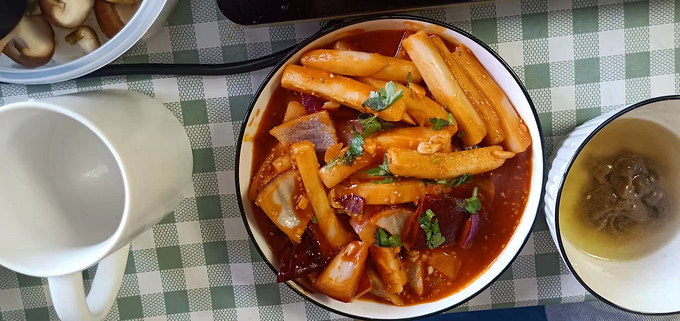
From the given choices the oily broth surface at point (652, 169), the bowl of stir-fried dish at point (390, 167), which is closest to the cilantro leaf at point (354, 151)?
the bowl of stir-fried dish at point (390, 167)

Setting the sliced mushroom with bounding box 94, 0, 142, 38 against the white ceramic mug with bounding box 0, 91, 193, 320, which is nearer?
the white ceramic mug with bounding box 0, 91, 193, 320

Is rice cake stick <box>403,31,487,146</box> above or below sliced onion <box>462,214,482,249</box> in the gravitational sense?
above

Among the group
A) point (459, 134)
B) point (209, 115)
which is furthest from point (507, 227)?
point (209, 115)

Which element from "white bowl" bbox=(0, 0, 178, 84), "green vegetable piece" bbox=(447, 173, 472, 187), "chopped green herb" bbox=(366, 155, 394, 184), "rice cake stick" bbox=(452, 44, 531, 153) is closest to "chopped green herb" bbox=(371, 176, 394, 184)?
"chopped green herb" bbox=(366, 155, 394, 184)

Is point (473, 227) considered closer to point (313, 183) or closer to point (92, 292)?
point (313, 183)

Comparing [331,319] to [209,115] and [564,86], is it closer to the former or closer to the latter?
[209,115]

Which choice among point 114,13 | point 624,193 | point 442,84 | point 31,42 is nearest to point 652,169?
point 624,193

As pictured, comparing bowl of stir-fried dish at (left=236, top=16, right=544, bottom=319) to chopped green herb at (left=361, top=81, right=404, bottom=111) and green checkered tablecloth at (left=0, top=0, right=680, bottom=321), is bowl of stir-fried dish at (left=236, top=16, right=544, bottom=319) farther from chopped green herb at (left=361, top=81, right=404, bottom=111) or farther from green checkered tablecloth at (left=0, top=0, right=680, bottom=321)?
green checkered tablecloth at (left=0, top=0, right=680, bottom=321)

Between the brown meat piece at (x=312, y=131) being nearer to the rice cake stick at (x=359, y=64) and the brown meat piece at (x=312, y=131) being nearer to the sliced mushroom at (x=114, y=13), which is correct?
the rice cake stick at (x=359, y=64)
